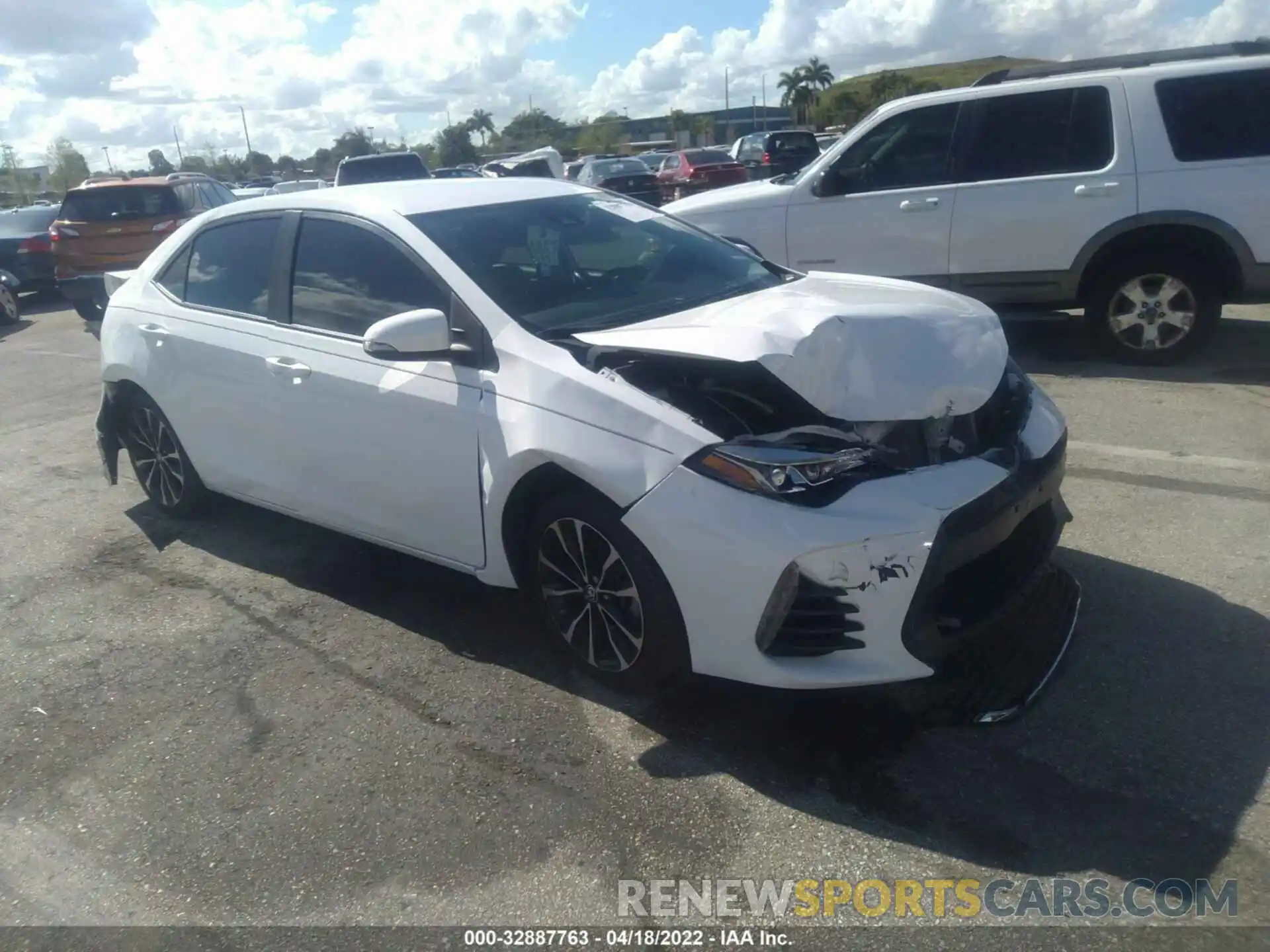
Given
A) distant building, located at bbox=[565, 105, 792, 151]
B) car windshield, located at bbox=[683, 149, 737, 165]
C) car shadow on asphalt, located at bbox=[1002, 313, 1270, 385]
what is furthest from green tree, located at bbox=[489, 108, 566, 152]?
car shadow on asphalt, located at bbox=[1002, 313, 1270, 385]

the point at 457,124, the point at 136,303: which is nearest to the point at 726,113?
the point at 457,124

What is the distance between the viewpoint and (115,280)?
6062mm

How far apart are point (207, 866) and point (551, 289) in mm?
2263

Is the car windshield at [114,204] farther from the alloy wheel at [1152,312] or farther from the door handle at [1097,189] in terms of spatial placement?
the alloy wheel at [1152,312]

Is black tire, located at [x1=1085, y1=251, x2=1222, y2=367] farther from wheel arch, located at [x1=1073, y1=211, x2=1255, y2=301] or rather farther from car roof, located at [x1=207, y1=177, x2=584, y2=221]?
car roof, located at [x1=207, y1=177, x2=584, y2=221]

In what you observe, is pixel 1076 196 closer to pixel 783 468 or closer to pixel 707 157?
pixel 783 468

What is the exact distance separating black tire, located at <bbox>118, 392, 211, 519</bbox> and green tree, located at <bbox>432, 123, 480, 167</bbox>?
47.1 metres

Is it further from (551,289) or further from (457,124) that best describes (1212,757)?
(457,124)

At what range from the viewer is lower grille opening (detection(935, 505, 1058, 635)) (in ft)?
10.8

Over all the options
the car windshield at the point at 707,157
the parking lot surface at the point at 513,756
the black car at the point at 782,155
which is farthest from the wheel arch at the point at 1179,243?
the car windshield at the point at 707,157

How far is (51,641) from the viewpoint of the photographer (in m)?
4.48

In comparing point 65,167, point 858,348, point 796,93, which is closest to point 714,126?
point 796,93

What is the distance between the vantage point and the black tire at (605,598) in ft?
10.9

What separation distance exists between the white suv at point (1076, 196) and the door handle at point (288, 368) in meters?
4.78
